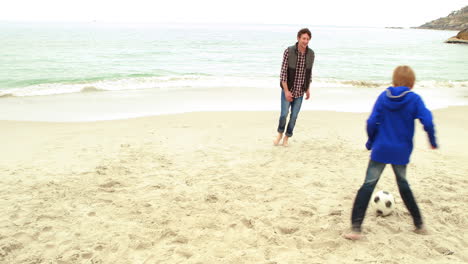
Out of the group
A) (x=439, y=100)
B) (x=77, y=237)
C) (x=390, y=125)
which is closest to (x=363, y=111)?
(x=439, y=100)

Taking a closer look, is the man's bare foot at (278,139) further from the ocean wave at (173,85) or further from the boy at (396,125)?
the ocean wave at (173,85)

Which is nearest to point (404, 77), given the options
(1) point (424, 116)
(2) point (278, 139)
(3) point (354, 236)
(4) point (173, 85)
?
(1) point (424, 116)

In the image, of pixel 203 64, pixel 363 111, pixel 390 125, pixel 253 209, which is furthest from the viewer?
pixel 203 64

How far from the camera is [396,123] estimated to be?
9.99ft

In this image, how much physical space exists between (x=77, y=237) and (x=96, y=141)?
3.39 meters

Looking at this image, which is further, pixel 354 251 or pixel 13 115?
pixel 13 115

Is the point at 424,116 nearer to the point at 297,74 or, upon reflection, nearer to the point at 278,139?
the point at 297,74

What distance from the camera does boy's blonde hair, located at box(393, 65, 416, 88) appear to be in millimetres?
3008

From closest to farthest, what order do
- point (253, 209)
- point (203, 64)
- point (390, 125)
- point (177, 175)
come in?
point (390, 125)
point (253, 209)
point (177, 175)
point (203, 64)

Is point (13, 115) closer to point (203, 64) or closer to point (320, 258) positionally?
point (320, 258)

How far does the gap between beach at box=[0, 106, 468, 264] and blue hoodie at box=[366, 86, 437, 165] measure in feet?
2.94

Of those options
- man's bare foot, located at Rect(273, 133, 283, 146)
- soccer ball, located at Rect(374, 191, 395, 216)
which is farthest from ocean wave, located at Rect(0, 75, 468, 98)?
soccer ball, located at Rect(374, 191, 395, 216)

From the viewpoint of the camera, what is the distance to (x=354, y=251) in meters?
3.29

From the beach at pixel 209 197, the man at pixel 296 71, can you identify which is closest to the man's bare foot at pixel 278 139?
the beach at pixel 209 197
